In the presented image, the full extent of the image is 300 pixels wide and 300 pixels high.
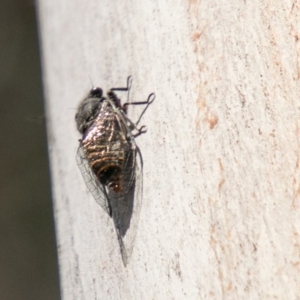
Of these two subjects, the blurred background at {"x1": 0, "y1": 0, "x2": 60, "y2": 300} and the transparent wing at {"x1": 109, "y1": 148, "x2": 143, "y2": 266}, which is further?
the blurred background at {"x1": 0, "y1": 0, "x2": 60, "y2": 300}

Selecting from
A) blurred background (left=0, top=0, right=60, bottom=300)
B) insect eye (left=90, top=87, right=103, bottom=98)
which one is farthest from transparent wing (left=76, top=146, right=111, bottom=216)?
blurred background (left=0, top=0, right=60, bottom=300)

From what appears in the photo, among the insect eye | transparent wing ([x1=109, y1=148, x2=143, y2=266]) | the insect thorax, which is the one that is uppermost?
the insect eye

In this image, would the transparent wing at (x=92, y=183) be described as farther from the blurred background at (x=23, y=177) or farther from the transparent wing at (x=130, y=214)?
the blurred background at (x=23, y=177)

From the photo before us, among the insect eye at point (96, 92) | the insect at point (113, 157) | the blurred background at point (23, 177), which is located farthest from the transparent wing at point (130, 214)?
the blurred background at point (23, 177)

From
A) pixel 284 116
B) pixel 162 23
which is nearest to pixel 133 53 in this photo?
pixel 162 23

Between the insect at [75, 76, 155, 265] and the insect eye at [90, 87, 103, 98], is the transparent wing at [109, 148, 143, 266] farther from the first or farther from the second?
the insect eye at [90, 87, 103, 98]

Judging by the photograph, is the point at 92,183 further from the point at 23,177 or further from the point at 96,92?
the point at 23,177
